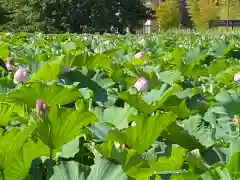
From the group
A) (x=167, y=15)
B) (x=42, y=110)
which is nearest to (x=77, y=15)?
(x=167, y=15)

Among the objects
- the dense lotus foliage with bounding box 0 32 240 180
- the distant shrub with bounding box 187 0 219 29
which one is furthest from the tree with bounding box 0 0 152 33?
the dense lotus foliage with bounding box 0 32 240 180

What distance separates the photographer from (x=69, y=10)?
102 ft

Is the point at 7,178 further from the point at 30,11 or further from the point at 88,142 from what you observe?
the point at 30,11

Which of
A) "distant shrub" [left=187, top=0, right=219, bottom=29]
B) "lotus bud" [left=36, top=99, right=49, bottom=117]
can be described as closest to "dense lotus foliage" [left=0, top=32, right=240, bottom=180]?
"lotus bud" [left=36, top=99, right=49, bottom=117]

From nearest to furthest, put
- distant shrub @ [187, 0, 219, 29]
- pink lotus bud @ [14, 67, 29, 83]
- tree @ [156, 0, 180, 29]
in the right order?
pink lotus bud @ [14, 67, 29, 83]
distant shrub @ [187, 0, 219, 29]
tree @ [156, 0, 180, 29]

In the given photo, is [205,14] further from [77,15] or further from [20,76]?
[20,76]

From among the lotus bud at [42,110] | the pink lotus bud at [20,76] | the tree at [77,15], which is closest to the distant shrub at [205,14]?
the tree at [77,15]

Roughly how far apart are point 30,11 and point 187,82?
1153 inches

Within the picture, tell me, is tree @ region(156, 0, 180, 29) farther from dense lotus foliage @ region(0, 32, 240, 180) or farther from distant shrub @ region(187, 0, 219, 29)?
dense lotus foliage @ region(0, 32, 240, 180)

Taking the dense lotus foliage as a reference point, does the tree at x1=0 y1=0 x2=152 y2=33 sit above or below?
below

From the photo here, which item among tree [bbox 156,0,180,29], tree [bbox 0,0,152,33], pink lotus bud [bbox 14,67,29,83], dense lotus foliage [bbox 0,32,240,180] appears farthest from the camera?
tree [bbox 156,0,180,29]

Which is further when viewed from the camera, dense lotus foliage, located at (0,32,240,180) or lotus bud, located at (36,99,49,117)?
lotus bud, located at (36,99,49,117)

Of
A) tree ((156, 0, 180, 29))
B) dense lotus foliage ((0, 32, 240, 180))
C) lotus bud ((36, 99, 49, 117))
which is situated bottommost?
tree ((156, 0, 180, 29))

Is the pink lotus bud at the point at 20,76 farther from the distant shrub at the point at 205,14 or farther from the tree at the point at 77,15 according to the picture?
the distant shrub at the point at 205,14
